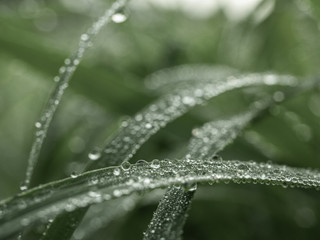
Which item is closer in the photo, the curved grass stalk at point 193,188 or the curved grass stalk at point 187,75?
the curved grass stalk at point 193,188

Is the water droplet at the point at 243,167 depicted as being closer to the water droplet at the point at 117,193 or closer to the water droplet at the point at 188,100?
the water droplet at the point at 117,193

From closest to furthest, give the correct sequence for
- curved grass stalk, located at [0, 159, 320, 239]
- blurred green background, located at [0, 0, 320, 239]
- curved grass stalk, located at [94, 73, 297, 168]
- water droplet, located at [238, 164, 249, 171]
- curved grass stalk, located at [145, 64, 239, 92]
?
curved grass stalk, located at [0, 159, 320, 239], water droplet, located at [238, 164, 249, 171], curved grass stalk, located at [94, 73, 297, 168], blurred green background, located at [0, 0, 320, 239], curved grass stalk, located at [145, 64, 239, 92]

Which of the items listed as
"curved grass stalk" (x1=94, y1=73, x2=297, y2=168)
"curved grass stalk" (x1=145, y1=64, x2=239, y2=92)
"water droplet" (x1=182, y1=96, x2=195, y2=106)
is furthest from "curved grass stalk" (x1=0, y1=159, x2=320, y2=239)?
"curved grass stalk" (x1=145, y1=64, x2=239, y2=92)

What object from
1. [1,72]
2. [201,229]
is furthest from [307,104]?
[1,72]

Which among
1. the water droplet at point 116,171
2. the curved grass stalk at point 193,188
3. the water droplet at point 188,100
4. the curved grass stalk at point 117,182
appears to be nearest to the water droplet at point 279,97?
the curved grass stalk at point 193,188

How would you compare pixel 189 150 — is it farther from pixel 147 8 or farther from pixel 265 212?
pixel 147 8

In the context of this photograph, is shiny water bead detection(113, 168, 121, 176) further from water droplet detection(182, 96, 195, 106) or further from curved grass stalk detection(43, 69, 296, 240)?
water droplet detection(182, 96, 195, 106)

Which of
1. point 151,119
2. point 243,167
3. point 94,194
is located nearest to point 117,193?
point 94,194
